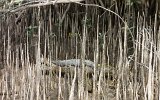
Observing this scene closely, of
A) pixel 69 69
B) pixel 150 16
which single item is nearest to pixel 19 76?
pixel 69 69

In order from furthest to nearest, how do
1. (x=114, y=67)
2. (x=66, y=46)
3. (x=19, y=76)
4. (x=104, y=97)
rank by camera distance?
(x=66, y=46) < (x=114, y=67) < (x=19, y=76) < (x=104, y=97)

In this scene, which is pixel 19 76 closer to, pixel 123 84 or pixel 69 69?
pixel 69 69

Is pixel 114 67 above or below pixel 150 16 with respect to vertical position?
below

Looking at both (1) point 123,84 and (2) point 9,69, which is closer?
(1) point 123,84

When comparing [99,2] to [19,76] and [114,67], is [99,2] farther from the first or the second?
[19,76]

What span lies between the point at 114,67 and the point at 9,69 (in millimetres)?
1129

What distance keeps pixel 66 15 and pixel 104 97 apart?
2376 millimetres

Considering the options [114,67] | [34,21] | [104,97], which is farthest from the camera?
[34,21]

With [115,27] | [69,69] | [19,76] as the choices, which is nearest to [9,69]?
[19,76]

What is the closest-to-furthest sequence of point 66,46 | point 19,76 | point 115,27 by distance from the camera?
point 19,76
point 115,27
point 66,46

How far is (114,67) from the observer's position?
403 centimetres

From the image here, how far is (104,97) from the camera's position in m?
2.79

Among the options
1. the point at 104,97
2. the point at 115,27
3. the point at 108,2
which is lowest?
the point at 104,97

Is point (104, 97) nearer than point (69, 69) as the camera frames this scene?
Yes
